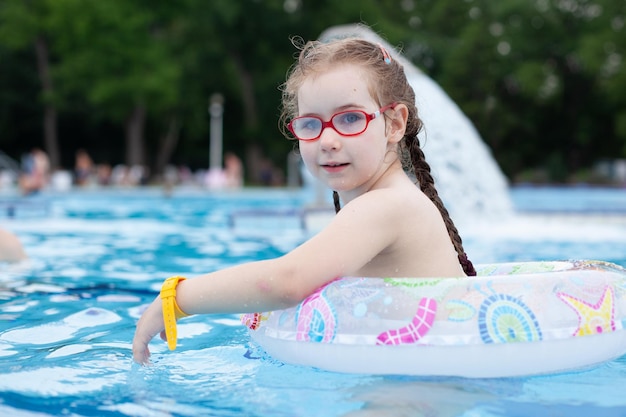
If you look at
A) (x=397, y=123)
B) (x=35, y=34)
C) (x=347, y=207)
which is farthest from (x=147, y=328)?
(x=35, y=34)

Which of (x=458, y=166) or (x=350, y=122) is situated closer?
(x=350, y=122)

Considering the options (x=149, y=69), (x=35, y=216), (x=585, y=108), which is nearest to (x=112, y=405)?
(x=35, y=216)

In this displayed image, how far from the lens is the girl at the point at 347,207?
7.70 ft

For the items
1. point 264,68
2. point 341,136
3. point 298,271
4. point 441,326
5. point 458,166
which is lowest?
point 441,326

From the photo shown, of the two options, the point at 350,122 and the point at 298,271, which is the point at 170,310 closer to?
the point at 298,271

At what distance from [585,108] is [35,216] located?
29490 millimetres

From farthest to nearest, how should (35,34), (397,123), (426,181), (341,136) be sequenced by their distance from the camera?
(35,34) < (426,181) < (397,123) < (341,136)

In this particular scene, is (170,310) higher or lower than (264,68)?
lower

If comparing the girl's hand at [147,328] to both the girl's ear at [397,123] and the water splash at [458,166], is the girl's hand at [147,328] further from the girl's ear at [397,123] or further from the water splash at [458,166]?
the water splash at [458,166]

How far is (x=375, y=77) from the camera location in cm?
252

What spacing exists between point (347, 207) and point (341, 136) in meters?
0.22

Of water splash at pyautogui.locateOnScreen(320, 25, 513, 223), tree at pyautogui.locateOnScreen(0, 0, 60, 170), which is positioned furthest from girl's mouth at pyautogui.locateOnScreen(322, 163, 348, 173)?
tree at pyautogui.locateOnScreen(0, 0, 60, 170)

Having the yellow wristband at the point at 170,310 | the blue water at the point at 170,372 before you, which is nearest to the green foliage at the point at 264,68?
A: the blue water at the point at 170,372

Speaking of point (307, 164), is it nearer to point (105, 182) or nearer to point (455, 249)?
point (455, 249)
